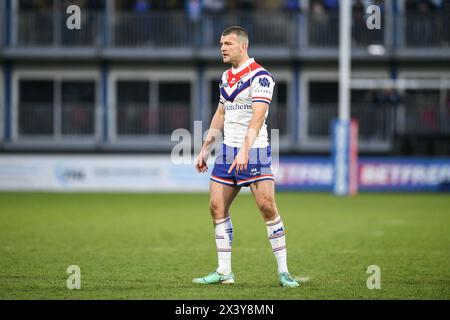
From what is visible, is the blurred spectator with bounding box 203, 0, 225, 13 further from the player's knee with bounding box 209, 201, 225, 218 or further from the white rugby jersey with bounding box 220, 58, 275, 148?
the player's knee with bounding box 209, 201, 225, 218

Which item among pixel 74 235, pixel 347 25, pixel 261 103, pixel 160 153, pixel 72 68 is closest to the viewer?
pixel 261 103

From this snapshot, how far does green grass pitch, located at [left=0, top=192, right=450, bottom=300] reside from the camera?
9.40 metres

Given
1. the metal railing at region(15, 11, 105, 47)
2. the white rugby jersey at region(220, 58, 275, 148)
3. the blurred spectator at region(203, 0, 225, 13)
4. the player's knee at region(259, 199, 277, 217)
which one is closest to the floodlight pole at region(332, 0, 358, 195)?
the blurred spectator at region(203, 0, 225, 13)

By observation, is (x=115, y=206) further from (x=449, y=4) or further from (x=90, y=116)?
(x=449, y=4)

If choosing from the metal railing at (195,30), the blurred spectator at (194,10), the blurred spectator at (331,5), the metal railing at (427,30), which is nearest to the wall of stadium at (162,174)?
the metal railing at (195,30)

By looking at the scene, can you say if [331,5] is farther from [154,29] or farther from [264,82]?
[264,82]

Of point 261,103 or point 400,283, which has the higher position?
point 261,103

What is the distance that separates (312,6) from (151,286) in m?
26.3

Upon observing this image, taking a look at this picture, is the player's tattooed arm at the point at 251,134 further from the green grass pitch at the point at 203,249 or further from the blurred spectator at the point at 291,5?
the blurred spectator at the point at 291,5

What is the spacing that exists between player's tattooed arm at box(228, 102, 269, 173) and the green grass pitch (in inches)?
48.6

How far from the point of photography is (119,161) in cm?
2842

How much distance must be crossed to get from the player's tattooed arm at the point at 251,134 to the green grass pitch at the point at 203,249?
1234 mm

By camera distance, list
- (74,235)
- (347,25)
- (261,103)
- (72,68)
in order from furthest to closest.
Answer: (72,68)
(347,25)
(74,235)
(261,103)
